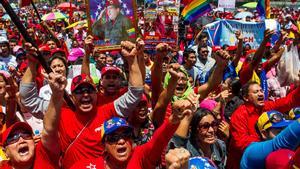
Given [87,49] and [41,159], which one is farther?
[87,49]

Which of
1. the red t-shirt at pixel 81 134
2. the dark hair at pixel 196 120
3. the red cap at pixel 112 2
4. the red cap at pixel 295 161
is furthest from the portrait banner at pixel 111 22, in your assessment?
the red cap at pixel 295 161

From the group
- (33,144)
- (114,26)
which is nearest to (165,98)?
(114,26)

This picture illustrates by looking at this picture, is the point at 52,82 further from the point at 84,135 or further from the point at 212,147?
the point at 212,147

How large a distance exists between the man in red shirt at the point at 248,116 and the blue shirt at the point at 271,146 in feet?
4.01

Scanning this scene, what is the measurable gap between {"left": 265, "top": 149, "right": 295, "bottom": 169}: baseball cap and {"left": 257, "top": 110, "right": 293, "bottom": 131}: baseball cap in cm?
82

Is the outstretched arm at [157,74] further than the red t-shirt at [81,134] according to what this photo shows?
Yes

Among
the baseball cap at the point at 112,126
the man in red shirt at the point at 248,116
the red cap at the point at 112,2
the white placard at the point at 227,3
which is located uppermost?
the red cap at the point at 112,2

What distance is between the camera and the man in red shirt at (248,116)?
3957 millimetres

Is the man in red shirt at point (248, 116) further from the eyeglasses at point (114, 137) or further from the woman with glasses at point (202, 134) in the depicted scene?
the eyeglasses at point (114, 137)

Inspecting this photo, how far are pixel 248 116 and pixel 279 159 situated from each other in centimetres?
189

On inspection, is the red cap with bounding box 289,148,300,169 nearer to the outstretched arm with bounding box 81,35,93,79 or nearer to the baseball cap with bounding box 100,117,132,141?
the baseball cap with bounding box 100,117,132,141

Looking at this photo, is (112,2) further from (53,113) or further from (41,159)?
(41,159)

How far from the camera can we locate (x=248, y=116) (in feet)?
13.5

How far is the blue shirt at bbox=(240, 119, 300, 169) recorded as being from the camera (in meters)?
2.29
